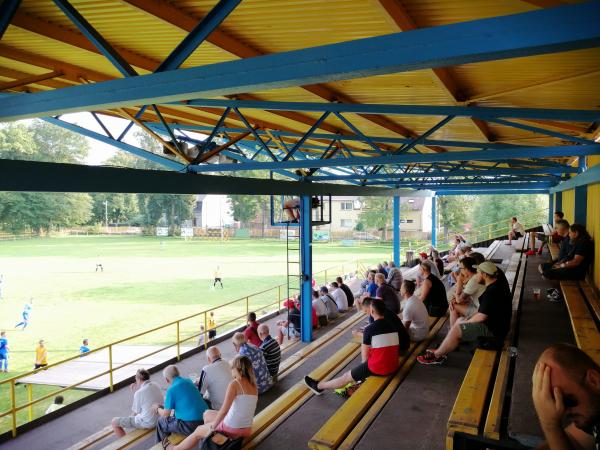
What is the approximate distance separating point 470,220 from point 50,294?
47262mm

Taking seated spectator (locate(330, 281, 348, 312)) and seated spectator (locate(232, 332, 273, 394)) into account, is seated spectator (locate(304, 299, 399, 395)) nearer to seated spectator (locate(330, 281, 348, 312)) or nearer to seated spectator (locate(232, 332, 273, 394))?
seated spectator (locate(232, 332, 273, 394))

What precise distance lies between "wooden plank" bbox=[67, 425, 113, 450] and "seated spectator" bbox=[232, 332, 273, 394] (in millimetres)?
2197

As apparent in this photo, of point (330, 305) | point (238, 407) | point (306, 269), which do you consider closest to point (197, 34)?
point (238, 407)

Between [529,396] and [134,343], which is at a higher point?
[529,396]

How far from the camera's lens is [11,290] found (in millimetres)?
29906

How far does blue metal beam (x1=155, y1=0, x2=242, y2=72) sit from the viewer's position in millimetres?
2961

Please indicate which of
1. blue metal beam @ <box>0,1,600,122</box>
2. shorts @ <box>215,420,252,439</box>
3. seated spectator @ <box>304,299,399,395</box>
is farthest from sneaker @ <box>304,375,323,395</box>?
blue metal beam @ <box>0,1,600,122</box>

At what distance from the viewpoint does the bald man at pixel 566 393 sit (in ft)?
5.79

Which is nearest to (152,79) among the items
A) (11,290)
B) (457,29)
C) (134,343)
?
(457,29)

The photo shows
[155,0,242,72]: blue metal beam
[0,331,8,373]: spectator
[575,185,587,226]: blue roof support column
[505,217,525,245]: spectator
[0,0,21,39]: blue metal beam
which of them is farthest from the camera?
[505,217,525,245]: spectator

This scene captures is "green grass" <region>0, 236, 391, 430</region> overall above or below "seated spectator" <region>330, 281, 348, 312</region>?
below

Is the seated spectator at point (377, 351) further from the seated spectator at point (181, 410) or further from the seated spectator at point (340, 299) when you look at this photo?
the seated spectator at point (340, 299)

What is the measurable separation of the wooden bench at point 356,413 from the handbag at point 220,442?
0.90 metres

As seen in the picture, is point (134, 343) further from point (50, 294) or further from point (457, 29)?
point (457, 29)
